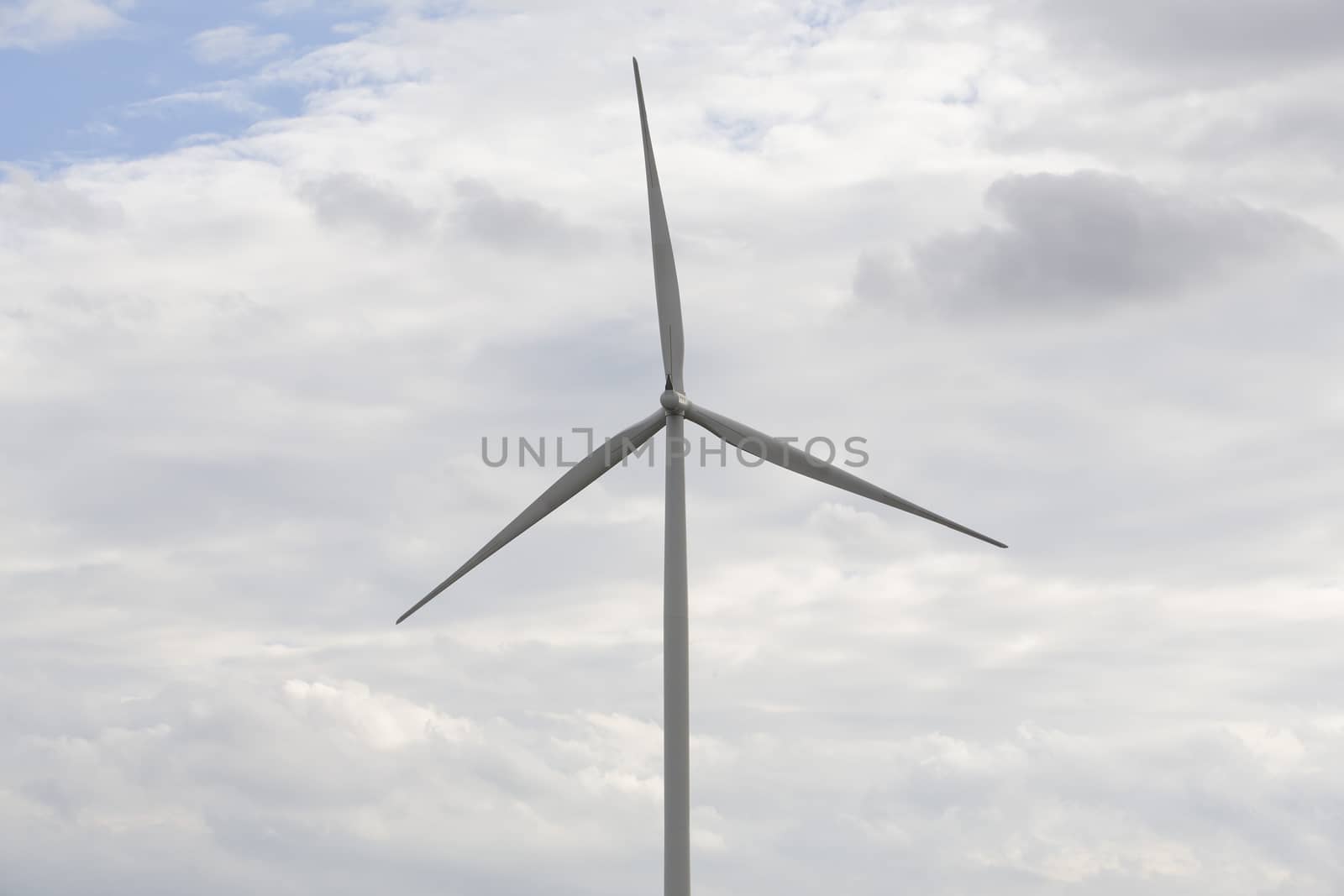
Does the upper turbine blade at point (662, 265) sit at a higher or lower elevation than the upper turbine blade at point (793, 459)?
higher

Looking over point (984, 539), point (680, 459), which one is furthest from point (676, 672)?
point (984, 539)

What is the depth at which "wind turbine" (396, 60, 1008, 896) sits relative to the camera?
48.6 meters

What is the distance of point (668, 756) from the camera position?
4847cm

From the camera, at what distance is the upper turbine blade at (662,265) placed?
52969mm

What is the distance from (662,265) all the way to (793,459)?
283 inches

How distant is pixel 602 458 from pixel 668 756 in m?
9.16

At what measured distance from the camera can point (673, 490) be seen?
163 ft

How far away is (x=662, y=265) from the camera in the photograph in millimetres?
54438

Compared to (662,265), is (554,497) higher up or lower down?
lower down

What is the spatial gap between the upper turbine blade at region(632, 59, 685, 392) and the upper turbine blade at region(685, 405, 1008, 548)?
2.34 metres

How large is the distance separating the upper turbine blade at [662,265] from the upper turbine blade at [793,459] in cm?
234

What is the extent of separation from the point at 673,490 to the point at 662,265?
8.13 meters

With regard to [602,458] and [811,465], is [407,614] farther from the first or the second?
[811,465]

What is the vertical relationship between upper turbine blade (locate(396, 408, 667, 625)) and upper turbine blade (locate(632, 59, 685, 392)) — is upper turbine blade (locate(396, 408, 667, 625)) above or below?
below
